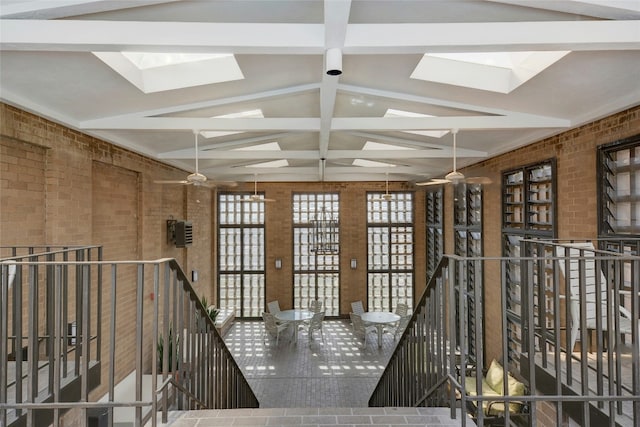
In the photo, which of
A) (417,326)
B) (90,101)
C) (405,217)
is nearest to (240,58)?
(90,101)

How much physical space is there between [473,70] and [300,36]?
2.06m

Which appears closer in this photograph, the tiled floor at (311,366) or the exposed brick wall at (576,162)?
the exposed brick wall at (576,162)

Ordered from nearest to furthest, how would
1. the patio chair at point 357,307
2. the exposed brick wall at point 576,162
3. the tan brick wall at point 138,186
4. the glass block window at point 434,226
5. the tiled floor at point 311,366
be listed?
the tan brick wall at point 138,186 → the exposed brick wall at point 576,162 → the tiled floor at point 311,366 → the glass block window at point 434,226 → the patio chair at point 357,307

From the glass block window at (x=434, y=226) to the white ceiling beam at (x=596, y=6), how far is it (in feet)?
24.9

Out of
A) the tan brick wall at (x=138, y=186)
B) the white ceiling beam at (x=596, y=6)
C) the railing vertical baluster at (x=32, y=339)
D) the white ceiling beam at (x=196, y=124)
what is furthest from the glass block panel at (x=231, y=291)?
the white ceiling beam at (x=596, y=6)

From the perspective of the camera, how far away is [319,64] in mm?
3545

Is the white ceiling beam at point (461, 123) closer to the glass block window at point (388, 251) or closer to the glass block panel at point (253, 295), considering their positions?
the glass block window at point (388, 251)

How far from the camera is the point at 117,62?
334 centimetres

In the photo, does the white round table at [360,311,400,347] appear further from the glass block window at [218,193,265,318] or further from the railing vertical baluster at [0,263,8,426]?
the railing vertical baluster at [0,263,8,426]

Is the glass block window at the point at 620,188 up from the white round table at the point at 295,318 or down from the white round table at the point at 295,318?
up

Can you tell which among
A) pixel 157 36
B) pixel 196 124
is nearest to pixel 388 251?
pixel 196 124

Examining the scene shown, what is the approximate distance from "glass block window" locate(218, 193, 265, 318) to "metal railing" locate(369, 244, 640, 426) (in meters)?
7.00

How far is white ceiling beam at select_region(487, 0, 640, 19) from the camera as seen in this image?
2.36 m

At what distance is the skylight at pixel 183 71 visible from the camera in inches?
150
